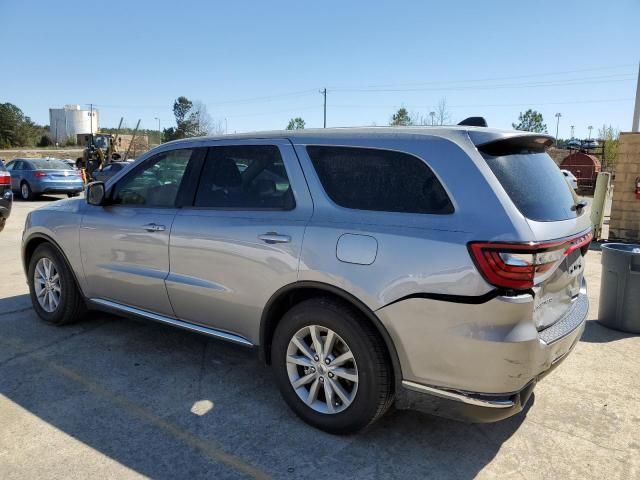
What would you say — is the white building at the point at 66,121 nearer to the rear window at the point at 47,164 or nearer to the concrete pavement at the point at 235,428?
the rear window at the point at 47,164

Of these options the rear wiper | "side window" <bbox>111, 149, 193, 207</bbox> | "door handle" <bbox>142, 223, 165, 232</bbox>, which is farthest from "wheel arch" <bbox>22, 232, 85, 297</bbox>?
the rear wiper

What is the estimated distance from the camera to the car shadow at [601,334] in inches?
187

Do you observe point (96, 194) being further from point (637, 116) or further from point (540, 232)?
point (637, 116)

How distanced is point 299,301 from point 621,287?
3.47 metres

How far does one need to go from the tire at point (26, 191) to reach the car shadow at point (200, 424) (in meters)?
14.6

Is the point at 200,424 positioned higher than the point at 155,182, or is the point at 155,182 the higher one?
the point at 155,182

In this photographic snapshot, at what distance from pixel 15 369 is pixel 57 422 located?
102cm

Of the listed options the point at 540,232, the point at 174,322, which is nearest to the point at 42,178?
the point at 174,322

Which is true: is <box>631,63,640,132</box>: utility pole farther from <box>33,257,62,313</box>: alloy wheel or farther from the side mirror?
<box>33,257,62,313</box>: alloy wheel

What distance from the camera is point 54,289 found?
15.7ft

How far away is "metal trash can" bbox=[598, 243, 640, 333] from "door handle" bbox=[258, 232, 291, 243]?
3491 millimetres

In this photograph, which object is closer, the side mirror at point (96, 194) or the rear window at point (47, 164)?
the side mirror at point (96, 194)

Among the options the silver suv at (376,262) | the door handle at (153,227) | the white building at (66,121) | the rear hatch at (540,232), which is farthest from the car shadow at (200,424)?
the white building at (66,121)

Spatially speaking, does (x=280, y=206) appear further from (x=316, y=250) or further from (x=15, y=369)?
(x=15, y=369)
